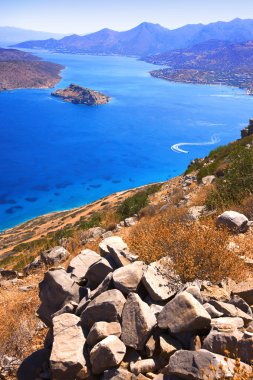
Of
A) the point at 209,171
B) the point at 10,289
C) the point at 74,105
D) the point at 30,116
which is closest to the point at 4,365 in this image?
the point at 10,289

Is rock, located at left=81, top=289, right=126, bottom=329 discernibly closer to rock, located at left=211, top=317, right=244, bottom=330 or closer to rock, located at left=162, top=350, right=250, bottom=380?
rock, located at left=162, top=350, right=250, bottom=380

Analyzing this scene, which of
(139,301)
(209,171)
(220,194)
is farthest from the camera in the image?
(209,171)

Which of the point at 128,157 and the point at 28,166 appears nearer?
the point at 28,166

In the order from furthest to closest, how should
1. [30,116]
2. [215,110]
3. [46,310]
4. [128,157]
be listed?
[215,110] < [30,116] < [128,157] < [46,310]

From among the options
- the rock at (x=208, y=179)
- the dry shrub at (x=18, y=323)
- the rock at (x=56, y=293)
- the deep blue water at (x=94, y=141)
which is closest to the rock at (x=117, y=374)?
the rock at (x=56, y=293)

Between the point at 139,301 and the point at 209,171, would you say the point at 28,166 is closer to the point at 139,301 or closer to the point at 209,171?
the point at 209,171

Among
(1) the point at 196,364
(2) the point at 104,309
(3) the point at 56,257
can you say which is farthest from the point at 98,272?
(3) the point at 56,257

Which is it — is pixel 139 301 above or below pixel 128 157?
above

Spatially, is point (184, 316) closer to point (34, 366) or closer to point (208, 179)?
point (34, 366)
